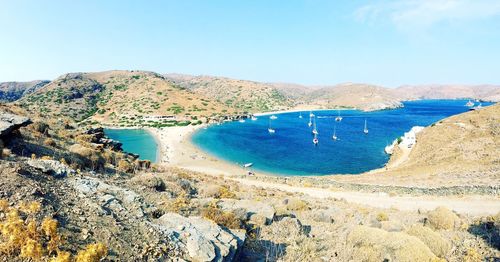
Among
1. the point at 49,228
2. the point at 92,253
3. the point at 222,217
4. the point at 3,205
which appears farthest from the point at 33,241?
the point at 222,217

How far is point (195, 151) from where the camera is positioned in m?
73.6

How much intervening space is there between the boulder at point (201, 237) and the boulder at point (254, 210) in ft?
10.8

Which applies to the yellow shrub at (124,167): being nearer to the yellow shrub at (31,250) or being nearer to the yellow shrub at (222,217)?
the yellow shrub at (222,217)

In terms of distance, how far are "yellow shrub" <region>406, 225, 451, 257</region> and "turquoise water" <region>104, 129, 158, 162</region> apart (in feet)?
192

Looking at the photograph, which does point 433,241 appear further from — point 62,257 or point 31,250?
point 31,250

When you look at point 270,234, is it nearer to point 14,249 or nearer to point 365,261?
point 365,261

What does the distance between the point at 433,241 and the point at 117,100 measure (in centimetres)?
15000

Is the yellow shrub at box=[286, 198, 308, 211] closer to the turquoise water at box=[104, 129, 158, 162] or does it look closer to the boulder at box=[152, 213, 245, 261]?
the boulder at box=[152, 213, 245, 261]

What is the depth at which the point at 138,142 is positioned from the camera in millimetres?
84750

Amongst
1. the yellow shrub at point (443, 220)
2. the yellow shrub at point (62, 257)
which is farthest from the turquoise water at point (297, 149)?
the yellow shrub at point (62, 257)

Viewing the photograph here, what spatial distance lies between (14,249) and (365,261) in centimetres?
919

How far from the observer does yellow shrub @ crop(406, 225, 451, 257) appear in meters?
10.4

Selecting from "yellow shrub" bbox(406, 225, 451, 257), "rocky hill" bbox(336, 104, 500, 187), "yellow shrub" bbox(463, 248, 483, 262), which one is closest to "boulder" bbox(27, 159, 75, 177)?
"yellow shrub" bbox(406, 225, 451, 257)

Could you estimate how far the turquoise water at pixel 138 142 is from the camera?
7076 cm
